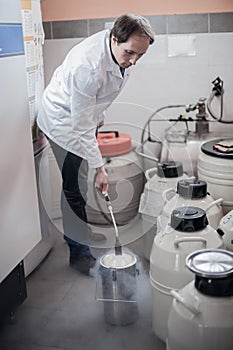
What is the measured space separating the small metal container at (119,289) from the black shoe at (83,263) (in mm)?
305

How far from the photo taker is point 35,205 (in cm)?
189

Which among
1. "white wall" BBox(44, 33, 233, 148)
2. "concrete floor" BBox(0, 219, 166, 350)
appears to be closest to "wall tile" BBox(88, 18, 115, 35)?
"white wall" BBox(44, 33, 233, 148)

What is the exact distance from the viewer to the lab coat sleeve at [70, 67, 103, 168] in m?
1.88

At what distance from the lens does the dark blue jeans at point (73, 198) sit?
2.21m

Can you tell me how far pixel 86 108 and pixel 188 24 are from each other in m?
0.97

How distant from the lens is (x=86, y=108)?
1.95m

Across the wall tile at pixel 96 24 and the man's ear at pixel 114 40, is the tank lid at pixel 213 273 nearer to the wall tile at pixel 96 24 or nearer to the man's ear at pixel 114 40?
the man's ear at pixel 114 40

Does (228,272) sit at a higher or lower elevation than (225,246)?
higher

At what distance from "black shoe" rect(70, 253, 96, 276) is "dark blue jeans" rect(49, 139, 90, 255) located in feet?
0.07

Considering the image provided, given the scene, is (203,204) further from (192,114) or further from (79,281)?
(192,114)

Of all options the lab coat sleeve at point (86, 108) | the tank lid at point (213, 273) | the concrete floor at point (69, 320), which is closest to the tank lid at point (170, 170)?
the lab coat sleeve at point (86, 108)

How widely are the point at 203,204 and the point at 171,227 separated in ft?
0.99

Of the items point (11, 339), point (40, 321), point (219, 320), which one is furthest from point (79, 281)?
point (219, 320)

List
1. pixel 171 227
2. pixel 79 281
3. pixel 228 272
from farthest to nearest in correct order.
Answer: pixel 79 281, pixel 171 227, pixel 228 272
